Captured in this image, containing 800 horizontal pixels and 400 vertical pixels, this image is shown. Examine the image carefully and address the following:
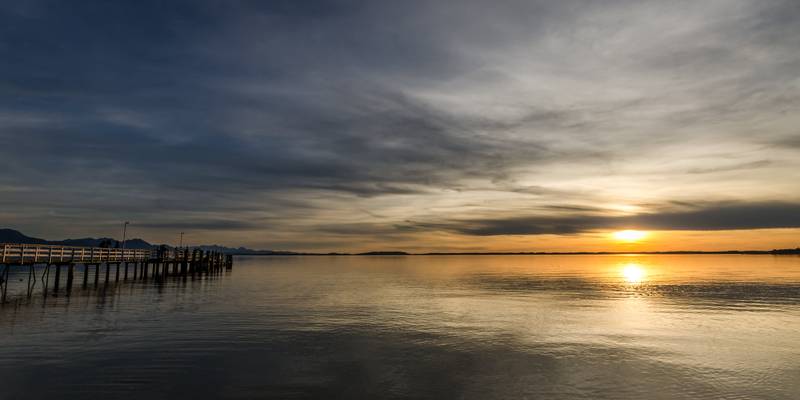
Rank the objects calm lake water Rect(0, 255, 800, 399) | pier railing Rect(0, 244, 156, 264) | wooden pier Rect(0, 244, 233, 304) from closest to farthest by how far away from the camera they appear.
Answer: calm lake water Rect(0, 255, 800, 399)
pier railing Rect(0, 244, 156, 264)
wooden pier Rect(0, 244, 233, 304)

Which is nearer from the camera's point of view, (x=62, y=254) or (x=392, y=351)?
(x=392, y=351)

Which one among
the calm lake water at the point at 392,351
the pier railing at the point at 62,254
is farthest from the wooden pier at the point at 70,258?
the calm lake water at the point at 392,351

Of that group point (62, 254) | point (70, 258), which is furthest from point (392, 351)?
point (70, 258)

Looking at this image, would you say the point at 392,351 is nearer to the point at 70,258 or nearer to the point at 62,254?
the point at 62,254

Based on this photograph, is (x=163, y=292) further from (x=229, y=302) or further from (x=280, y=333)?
(x=280, y=333)

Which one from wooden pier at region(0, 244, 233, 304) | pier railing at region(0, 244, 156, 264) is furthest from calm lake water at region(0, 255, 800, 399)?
wooden pier at region(0, 244, 233, 304)

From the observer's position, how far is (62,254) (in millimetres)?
47531

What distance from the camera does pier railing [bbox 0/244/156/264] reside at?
3944 centimetres

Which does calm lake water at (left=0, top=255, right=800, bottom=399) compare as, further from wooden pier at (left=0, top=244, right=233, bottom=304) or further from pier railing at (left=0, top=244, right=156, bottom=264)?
wooden pier at (left=0, top=244, right=233, bottom=304)

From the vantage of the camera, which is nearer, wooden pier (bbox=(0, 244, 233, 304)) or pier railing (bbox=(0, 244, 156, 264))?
pier railing (bbox=(0, 244, 156, 264))

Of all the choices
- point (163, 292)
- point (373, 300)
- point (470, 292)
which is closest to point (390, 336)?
point (373, 300)

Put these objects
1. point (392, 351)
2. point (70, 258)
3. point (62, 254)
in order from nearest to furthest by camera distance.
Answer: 1. point (392, 351)
2. point (62, 254)
3. point (70, 258)

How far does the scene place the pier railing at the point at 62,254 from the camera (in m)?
39.4

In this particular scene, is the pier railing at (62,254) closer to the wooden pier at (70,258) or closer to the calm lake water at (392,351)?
the wooden pier at (70,258)
